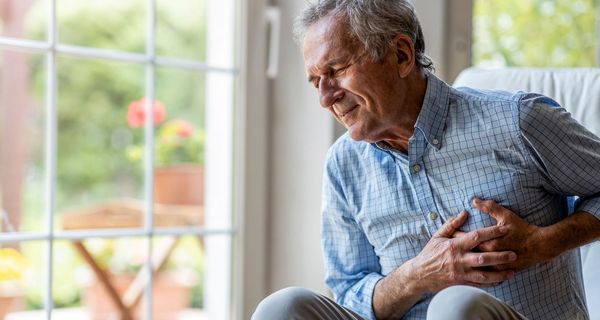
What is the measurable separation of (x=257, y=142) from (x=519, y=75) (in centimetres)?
78

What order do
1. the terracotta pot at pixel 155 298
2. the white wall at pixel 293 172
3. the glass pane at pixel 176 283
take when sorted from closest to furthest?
1. the white wall at pixel 293 172
2. the glass pane at pixel 176 283
3. the terracotta pot at pixel 155 298

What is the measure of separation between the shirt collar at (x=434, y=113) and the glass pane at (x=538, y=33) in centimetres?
139

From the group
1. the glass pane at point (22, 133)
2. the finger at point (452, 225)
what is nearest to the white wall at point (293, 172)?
the finger at point (452, 225)

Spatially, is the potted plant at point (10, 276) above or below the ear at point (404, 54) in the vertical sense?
below

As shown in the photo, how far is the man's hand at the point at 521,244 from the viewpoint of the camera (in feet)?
4.66

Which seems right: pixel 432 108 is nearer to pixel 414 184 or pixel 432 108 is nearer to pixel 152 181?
pixel 414 184

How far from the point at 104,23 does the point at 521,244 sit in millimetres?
4639

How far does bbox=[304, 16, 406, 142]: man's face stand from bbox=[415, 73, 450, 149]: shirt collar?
0.05 meters

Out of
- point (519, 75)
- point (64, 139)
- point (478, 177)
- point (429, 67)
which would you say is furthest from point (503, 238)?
point (64, 139)

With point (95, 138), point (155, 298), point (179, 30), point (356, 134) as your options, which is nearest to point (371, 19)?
point (356, 134)

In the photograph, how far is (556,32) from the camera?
3.04 metres

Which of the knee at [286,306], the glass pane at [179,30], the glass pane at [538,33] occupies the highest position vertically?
the glass pane at [179,30]

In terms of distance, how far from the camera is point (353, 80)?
1499mm

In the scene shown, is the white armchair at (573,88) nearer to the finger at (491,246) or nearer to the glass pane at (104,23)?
the finger at (491,246)
